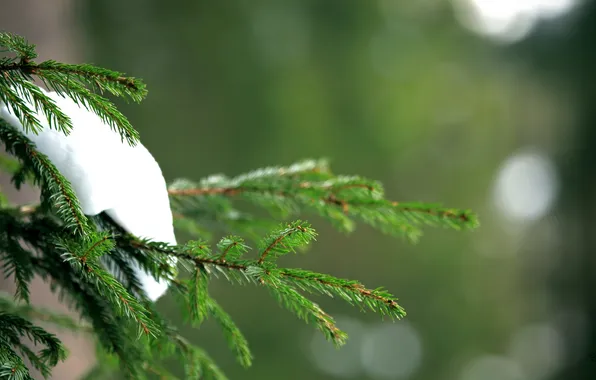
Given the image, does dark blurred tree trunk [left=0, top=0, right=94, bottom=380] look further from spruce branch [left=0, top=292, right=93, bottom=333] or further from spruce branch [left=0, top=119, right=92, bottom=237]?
spruce branch [left=0, top=119, right=92, bottom=237]

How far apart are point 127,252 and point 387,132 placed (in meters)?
3.39

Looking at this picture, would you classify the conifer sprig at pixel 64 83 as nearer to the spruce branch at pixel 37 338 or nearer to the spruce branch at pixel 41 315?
the spruce branch at pixel 37 338

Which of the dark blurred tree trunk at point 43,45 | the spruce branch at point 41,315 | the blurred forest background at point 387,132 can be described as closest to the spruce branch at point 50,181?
the spruce branch at point 41,315

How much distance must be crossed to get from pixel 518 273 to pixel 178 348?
3590 mm

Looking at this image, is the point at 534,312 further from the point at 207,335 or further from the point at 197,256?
the point at 197,256

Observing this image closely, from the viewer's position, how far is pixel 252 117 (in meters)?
3.72

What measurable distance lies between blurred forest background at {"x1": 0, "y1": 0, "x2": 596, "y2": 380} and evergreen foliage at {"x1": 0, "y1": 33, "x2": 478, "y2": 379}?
3.12m

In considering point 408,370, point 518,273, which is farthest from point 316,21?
point 408,370

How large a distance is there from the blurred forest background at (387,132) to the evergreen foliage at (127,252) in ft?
10.2

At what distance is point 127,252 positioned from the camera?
354mm

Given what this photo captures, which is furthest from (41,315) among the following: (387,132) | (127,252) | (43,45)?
(387,132)

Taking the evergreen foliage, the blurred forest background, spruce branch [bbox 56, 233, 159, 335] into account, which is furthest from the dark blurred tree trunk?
the blurred forest background

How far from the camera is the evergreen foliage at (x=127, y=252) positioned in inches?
11.6

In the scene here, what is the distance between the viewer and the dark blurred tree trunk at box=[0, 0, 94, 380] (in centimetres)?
148
